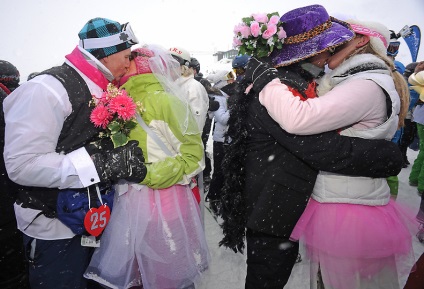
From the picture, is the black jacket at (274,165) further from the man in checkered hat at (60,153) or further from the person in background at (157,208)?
the man in checkered hat at (60,153)

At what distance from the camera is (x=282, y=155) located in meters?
1.77

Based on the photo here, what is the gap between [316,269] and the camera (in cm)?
184

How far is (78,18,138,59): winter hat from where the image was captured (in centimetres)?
186

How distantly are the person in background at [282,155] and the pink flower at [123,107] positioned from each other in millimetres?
756

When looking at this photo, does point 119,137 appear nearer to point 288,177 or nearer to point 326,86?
point 288,177

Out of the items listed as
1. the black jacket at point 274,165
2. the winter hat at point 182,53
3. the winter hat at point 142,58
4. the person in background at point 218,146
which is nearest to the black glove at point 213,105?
the person in background at point 218,146

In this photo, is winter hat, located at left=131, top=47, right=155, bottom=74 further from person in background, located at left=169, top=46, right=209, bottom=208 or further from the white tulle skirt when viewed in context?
the white tulle skirt

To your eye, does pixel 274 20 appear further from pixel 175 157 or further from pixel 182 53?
pixel 182 53

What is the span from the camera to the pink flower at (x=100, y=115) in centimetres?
164

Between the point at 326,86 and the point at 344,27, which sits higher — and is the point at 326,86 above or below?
below

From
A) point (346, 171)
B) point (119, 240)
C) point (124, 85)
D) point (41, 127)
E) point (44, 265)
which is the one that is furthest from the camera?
point (124, 85)

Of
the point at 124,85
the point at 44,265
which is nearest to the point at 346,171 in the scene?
the point at 124,85

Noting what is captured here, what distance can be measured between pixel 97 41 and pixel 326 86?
1631 millimetres

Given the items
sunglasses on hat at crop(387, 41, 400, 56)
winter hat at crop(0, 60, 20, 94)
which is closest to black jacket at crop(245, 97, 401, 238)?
winter hat at crop(0, 60, 20, 94)
